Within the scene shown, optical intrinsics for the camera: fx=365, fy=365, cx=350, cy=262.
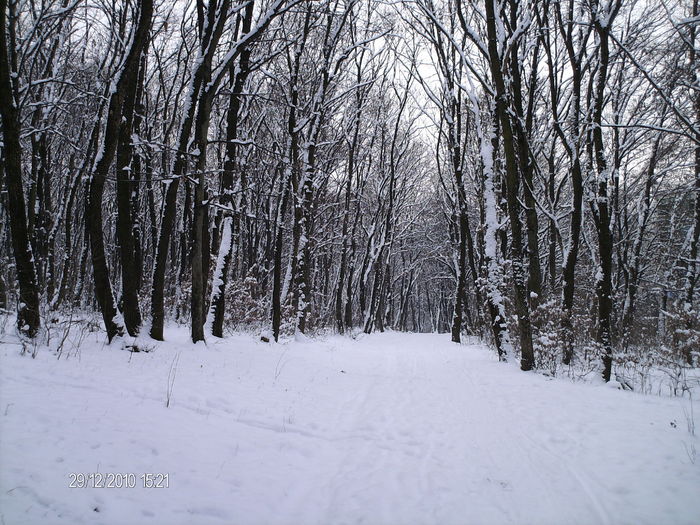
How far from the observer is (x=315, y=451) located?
12.7 feet

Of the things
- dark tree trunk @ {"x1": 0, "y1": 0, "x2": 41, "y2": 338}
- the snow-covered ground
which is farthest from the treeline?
the snow-covered ground

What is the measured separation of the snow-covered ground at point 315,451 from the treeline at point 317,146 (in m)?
2.61

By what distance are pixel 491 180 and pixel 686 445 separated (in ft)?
26.1

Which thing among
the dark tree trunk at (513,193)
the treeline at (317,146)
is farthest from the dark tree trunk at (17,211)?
the dark tree trunk at (513,193)

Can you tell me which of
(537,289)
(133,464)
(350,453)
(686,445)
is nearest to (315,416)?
(350,453)

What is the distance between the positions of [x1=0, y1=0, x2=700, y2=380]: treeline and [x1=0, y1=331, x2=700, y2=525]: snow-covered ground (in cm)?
261

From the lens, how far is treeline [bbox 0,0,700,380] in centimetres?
743

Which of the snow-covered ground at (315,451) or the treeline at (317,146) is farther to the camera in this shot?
the treeline at (317,146)

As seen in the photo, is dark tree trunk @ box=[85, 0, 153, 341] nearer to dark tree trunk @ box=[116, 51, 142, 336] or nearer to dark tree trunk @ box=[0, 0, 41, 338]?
dark tree trunk @ box=[116, 51, 142, 336]

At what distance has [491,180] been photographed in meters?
10.5

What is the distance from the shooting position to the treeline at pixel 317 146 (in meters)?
7.43

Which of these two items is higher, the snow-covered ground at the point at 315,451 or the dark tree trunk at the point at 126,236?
the dark tree trunk at the point at 126,236

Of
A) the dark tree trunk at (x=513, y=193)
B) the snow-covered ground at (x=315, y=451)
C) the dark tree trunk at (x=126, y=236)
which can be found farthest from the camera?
the dark tree trunk at (x=513, y=193)

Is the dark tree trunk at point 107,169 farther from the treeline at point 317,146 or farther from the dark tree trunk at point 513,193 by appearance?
the dark tree trunk at point 513,193
